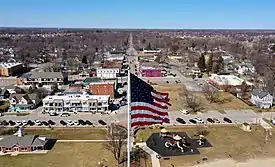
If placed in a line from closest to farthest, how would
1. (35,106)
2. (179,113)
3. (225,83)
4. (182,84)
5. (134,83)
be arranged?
(134,83)
(179,113)
(35,106)
(225,83)
(182,84)

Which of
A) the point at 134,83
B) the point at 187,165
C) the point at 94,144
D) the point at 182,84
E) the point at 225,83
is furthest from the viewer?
the point at 182,84

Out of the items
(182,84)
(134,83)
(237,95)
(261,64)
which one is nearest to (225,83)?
(237,95)

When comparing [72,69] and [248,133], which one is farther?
[72,69]

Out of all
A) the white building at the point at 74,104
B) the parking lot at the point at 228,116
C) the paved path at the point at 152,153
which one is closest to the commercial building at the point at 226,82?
the parking lot at the point at 228,116

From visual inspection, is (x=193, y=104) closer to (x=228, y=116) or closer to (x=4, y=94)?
(x=228, y=116)

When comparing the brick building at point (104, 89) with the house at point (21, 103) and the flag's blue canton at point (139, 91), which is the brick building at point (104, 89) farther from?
the flag's blue canton at point (139, 91)

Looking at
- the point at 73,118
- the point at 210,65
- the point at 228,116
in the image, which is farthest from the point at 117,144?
the point at 210,65

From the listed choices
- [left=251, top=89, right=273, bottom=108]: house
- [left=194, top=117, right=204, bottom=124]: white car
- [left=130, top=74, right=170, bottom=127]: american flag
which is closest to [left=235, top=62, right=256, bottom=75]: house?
[left=251, top=89, right=273, bottom=108]: house

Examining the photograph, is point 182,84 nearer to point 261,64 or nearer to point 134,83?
point 261,64
